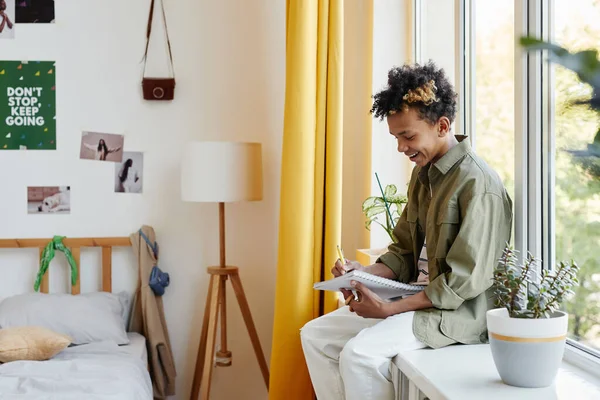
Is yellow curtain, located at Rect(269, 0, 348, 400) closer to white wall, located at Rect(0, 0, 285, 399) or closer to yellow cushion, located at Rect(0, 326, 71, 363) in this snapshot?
white wall, located at Rect(0, 0, 285, 399)

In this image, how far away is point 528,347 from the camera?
1.37m

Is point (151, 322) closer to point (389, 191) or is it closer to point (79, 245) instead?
point (79, 245)

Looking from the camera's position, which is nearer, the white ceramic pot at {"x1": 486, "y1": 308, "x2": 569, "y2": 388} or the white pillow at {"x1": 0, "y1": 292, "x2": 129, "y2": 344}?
the white ceramic pot at {"x1": 486, "y1": 308, "x2": 569, "y2": 388}

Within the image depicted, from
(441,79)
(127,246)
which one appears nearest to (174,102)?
(127,246)

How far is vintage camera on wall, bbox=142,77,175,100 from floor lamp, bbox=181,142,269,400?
1.40ft

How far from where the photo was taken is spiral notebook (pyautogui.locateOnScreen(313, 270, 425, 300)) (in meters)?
1.87

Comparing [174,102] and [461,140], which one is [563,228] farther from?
[174,102]

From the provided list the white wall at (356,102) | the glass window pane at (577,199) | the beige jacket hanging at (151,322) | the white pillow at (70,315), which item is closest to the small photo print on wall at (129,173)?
the beige jacket hanging at (151,322)

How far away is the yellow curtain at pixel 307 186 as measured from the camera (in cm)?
267

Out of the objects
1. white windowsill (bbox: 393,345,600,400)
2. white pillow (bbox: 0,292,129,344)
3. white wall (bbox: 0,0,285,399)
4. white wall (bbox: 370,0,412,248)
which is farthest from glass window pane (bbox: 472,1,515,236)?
white pillow (bbox: 0,292,129,344)

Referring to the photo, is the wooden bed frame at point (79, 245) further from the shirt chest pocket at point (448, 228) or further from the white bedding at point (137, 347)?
the shirt chest pocket at point (448, 228)

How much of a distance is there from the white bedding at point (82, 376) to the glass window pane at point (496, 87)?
1.35 m

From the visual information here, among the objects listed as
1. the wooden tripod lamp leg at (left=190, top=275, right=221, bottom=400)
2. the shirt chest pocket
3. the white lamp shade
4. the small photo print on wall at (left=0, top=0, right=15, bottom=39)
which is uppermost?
the small photo print on wall at (left=0, top=0, right=15, bottom=39)

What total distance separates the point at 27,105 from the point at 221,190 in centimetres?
106
